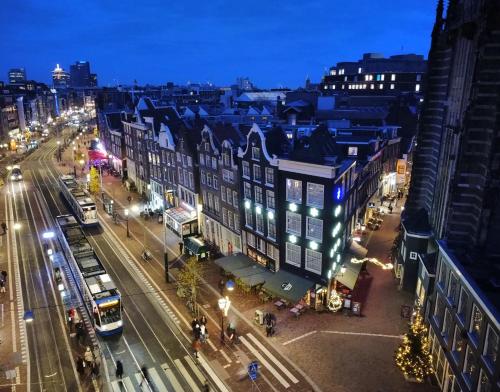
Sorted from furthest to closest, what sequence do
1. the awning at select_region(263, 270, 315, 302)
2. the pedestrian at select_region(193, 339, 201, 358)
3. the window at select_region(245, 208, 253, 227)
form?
the window at select_region(245, 208, 253, 227) → the awning at select_region(263, 270, 315, 302) → the pedestrian at select_region(193, 339, 201, 358)

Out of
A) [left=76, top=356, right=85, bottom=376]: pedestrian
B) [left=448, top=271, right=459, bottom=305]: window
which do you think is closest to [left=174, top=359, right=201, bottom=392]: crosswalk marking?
[left=76, top=356, right=85, bottom=376]: pedestrian

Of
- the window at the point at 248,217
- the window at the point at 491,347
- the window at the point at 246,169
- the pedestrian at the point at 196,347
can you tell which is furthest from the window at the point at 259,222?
the window at the point at 491,347

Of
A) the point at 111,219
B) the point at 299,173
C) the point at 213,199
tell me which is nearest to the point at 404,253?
the point at 299,173

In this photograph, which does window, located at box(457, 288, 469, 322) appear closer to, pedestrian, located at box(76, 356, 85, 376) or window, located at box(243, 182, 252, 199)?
window, located at box(243, 182, 252, 199)

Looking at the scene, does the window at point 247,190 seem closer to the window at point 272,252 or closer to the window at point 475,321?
the window at point 272,252

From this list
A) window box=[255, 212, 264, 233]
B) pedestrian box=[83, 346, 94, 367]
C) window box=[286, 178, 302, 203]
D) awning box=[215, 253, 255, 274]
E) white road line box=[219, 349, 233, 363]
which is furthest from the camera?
awning box=[215, 253, 255, 274]

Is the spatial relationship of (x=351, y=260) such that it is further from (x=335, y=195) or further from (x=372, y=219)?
(x=372, y=219)
